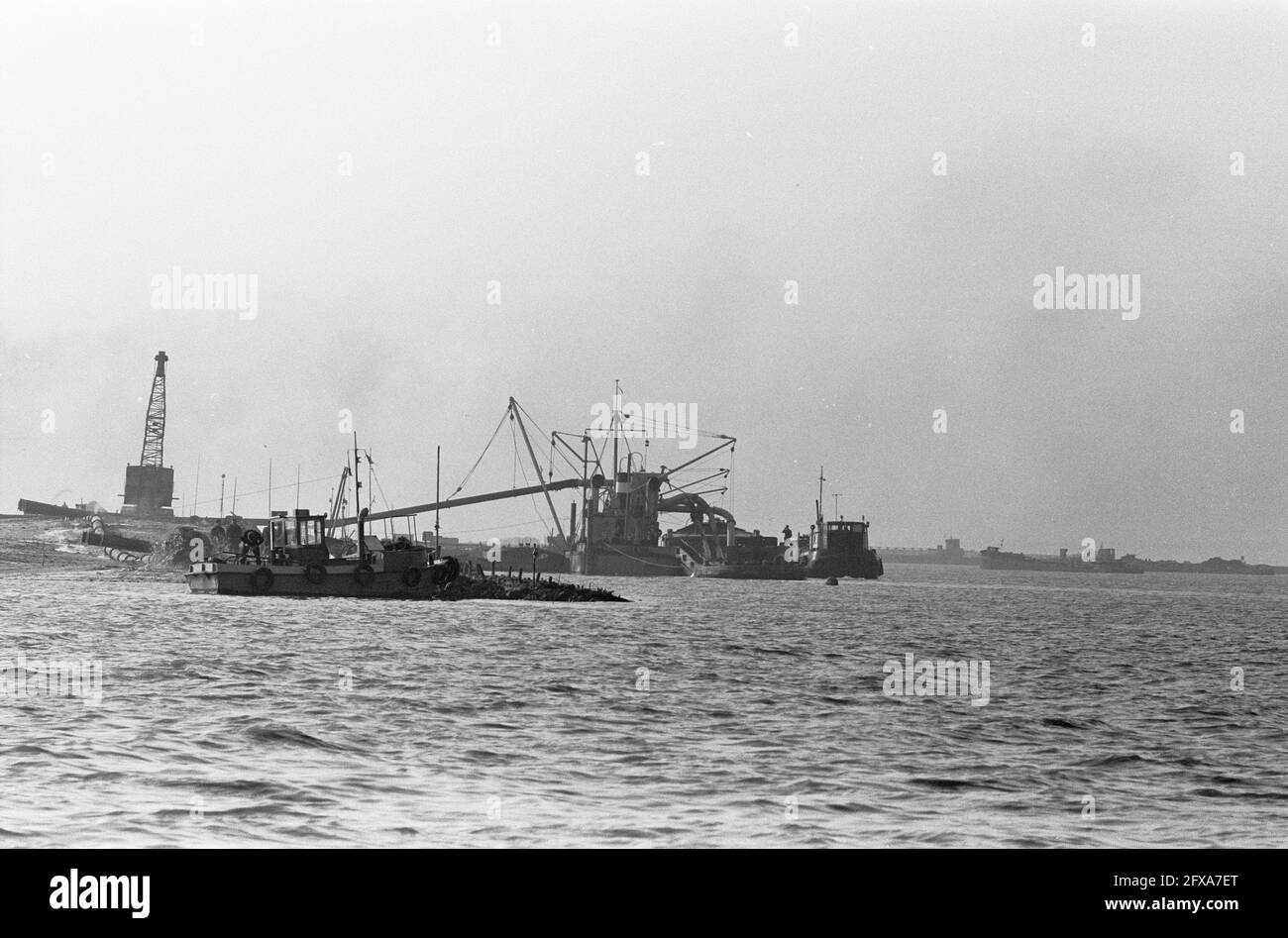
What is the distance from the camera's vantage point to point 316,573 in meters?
85.0

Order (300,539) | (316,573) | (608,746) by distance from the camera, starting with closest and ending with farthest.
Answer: (608,746)
(316,573)
(300,539)

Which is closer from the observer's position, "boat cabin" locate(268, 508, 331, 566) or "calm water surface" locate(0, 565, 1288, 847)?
"calm water surface" locate(0, 565, 1288, 847)

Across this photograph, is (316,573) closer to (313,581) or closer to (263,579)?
(313,581)

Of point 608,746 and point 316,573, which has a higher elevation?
point 316,573

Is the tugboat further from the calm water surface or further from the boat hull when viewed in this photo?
the calm water surface

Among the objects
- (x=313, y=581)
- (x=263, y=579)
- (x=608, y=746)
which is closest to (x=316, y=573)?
(x=313, y=581)

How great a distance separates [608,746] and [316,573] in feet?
209

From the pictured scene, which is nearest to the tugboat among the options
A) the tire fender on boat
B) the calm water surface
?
the tire fender on boat

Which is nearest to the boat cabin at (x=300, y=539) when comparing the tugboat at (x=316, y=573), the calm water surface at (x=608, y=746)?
the tugboat at (x=316, y=573)

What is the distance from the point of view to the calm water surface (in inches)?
672

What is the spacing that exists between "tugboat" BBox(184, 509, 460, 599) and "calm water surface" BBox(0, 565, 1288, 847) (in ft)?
98.7
